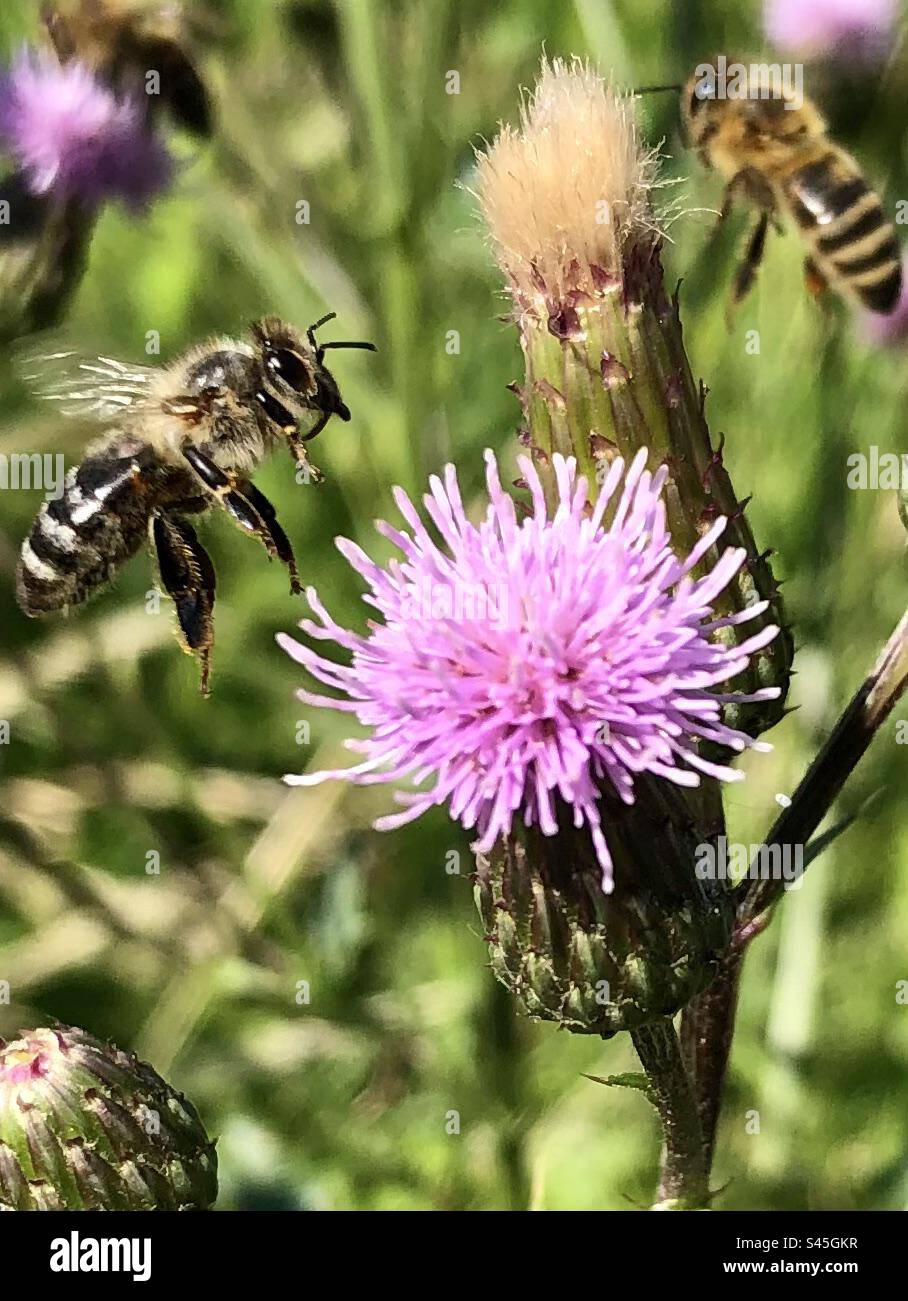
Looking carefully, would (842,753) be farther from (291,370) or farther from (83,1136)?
(83,1136)

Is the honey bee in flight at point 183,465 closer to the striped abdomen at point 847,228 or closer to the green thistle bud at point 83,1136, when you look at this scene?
the green thistle bud at point 83,1136

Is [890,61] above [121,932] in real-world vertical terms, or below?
above

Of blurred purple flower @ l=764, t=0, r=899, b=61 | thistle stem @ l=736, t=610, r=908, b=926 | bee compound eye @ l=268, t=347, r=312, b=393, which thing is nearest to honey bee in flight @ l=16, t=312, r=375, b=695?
bee compound eye @ l=268, t=347, r=312, b=393

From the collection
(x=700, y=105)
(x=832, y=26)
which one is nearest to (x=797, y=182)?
(x=700, y=105)

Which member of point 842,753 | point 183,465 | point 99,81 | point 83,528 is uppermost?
point 99,81

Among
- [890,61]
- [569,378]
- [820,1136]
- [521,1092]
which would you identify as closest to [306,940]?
[521,1092]

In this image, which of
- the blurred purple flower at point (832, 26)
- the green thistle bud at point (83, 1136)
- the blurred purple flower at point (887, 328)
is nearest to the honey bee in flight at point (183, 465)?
the green thistle bud at point (83, 1136)
